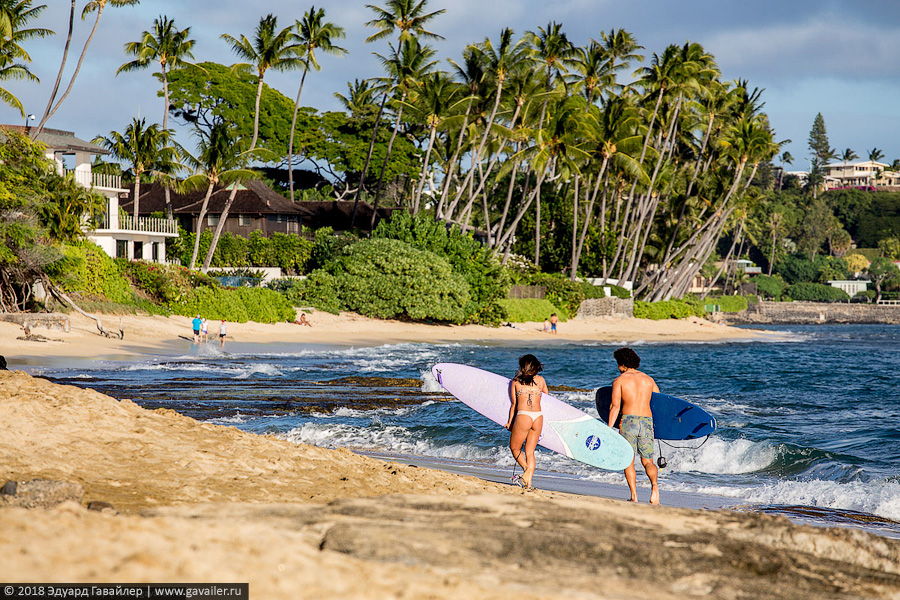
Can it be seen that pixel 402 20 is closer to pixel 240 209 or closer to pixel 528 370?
pixel 240 209

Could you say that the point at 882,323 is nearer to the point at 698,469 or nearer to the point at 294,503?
the point at 698,469

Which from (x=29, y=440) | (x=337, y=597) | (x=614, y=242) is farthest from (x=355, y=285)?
(x=337, y=597)

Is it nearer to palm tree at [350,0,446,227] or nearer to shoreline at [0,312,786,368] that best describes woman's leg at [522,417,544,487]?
→ shoreline at [0,312,786,368]

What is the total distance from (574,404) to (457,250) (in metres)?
26.6

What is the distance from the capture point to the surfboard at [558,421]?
827 cm

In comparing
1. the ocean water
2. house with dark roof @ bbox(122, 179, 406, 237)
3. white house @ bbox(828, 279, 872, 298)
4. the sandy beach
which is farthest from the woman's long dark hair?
white house @ bbox(828, 279, 872, 298)

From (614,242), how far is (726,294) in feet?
154

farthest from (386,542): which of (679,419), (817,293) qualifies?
(817,293)

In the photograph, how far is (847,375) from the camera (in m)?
27.5

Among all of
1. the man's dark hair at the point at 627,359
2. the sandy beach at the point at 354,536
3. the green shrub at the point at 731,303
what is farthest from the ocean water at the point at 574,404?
the green shrub at the point at 731,303

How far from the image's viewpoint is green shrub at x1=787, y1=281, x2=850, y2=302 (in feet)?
358

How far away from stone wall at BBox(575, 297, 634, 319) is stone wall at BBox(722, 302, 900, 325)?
50.9 metres

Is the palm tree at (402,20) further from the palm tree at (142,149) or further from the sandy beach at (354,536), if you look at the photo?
the sandy beach at (354,536)

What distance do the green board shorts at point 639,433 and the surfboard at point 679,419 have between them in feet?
3.77
